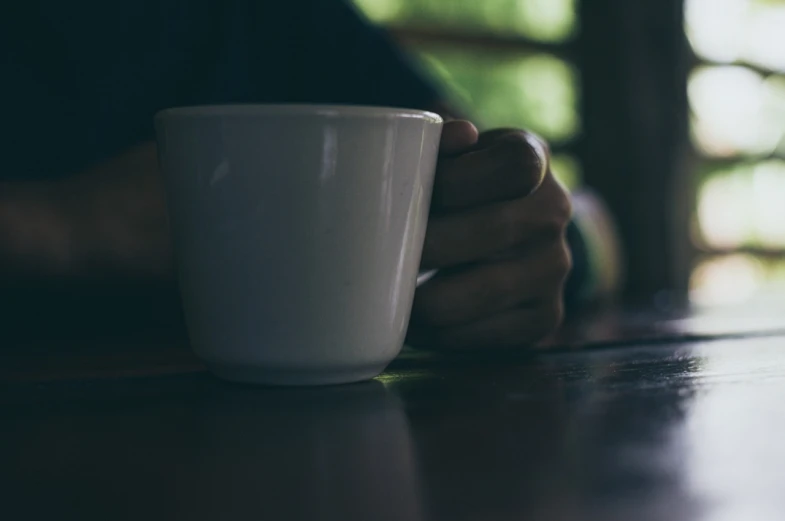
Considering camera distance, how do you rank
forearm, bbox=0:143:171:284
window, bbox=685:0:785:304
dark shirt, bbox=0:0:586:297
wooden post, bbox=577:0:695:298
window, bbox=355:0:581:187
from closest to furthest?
forearm, bbox=0:143:171:284 < dark shirt, bbox=0:0:586:297 < window, bbox=355:0:581:187 < wooden post, bbox=577:0:695:298 < window, bbox=685:0:785:304

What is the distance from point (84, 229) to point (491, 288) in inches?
16.2

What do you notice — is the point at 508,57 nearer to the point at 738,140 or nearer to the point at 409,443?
the point at 738,140

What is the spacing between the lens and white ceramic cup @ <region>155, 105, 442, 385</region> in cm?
33

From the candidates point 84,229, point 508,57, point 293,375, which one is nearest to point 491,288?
point 293,375

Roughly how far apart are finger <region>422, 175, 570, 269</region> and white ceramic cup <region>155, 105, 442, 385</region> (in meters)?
0.08

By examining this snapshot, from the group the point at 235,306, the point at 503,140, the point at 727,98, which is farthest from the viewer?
the point at 727,98

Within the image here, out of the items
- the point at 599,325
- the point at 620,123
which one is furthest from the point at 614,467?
the point at 620,123

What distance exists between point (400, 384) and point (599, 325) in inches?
12.7

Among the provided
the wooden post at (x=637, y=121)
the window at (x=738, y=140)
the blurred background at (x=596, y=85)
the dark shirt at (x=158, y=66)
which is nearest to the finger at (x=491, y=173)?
the dark shirt at (x=158, y=66)

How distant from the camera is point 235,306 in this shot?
0.35m

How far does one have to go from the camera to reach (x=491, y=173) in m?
0.45

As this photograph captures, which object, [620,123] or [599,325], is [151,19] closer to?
[599,325]

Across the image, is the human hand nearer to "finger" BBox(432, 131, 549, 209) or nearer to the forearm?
"finger" BBox(432, 131, 549, 209)

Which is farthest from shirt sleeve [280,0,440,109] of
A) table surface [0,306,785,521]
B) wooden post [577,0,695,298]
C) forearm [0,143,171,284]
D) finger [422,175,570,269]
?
wooden post [577,0,695,298]
